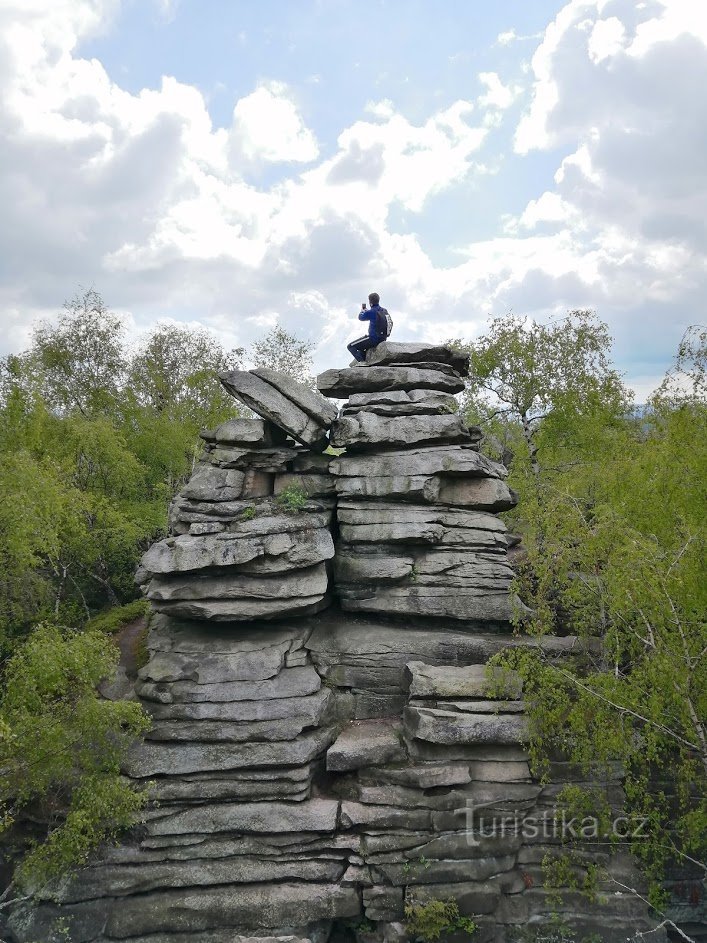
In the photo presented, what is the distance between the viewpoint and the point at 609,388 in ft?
89.6

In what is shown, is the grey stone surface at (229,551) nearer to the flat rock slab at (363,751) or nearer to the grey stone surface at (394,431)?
the grey stone surface at (394,431)

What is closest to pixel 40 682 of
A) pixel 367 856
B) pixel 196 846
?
pixel 196 846

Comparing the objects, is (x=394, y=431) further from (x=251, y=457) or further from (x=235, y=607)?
(x=235, y=607)

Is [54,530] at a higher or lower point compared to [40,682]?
higher

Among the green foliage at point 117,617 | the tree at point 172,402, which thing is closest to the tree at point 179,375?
the tree at point 172,402

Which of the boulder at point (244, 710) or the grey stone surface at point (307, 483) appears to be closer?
the boulder at point (244, 710)

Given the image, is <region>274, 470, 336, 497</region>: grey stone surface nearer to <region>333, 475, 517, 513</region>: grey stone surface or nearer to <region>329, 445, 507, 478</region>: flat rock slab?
<region>333, 475, 517, 513</region>: grey stone surface

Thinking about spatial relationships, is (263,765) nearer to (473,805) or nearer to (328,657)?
(328,657)

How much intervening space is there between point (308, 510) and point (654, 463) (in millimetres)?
9999

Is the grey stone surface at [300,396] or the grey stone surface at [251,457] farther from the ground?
the grey stone surface at [300,396]

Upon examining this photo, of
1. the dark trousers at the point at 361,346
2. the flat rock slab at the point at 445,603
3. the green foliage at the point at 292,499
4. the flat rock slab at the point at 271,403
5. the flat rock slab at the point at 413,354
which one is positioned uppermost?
the dark trousers at the point at 361,346

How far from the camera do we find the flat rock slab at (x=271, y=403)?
17.6m

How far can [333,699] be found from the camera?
16.2m

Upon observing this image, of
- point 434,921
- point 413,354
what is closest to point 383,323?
point 413,354
